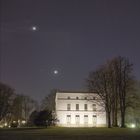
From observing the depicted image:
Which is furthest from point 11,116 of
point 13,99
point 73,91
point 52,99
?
point 73,91

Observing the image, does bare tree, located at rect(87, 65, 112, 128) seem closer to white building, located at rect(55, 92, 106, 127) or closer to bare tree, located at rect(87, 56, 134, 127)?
bare tree, located at rect(87, 56, 134, 127)

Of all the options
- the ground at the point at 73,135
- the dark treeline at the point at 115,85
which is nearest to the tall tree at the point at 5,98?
the dark treeline at the point at 115,85

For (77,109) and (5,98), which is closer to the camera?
(5,98)

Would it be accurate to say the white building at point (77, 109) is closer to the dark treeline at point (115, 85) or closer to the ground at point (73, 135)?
the dark treeline at point (115, 85)

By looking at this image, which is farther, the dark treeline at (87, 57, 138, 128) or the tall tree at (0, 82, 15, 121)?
the tall tree at (0, 82, 15, 121)

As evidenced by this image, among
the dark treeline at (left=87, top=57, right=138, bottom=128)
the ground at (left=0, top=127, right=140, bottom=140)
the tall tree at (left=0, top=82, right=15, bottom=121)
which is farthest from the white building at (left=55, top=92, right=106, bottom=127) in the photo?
the ground at (left=0, top=127, right=140, bottom=140)

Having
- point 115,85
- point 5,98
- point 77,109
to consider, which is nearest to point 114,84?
point 115,85

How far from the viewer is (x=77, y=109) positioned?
109188 mm

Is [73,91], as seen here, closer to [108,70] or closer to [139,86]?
[139,86]

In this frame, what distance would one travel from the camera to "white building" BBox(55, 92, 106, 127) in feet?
352

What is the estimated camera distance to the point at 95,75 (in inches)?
2486

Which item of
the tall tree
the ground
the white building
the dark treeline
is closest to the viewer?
the ground

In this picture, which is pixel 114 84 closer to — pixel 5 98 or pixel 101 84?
pixel 101 84

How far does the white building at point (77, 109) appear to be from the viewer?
10719cm
